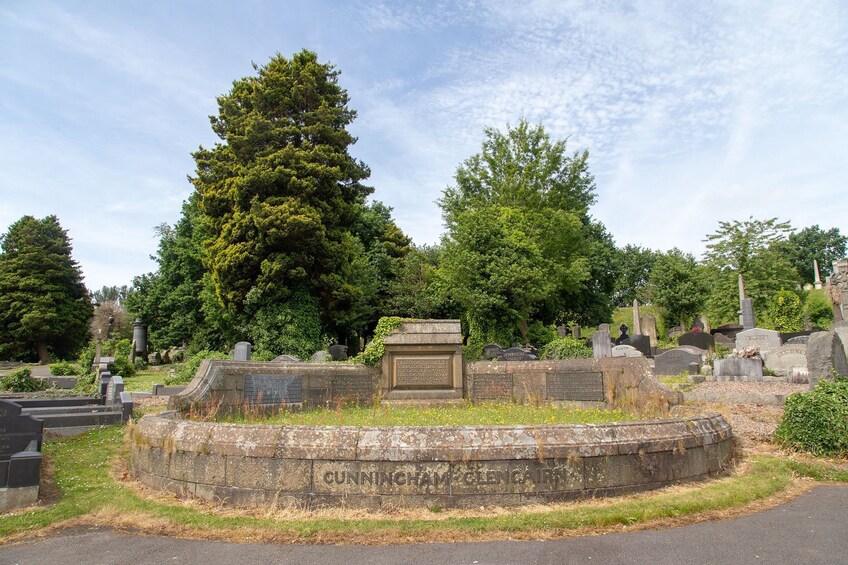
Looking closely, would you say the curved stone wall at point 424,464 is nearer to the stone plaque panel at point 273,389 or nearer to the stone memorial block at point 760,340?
the stone plaque panel at point 273,389

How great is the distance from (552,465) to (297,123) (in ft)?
82.1

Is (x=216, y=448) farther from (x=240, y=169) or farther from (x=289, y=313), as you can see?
(x=240, y=169)

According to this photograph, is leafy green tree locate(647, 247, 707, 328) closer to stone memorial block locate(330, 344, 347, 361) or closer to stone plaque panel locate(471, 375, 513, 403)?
stone memorial block locate(330, 344, 347, 361)

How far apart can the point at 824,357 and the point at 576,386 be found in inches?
208

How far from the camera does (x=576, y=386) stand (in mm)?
11125

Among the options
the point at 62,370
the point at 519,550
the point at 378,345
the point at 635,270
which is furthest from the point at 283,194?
the point at 635,270

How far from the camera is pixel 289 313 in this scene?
974 inches

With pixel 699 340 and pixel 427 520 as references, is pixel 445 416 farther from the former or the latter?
pixel 699 340

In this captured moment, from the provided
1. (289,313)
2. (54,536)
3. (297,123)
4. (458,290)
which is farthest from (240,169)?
(54,536)

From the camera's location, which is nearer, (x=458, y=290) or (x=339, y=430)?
(x=339, y=430)

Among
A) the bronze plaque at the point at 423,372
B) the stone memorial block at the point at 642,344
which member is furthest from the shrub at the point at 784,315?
the bronze plaque at the point at 423,372

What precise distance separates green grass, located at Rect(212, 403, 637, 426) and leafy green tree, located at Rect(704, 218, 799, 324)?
41.1 meters

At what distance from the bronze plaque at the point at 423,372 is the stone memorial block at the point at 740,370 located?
1000 cm

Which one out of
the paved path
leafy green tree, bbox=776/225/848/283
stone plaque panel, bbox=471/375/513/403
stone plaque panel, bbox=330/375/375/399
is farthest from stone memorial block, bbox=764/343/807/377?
leafy green tree, bbox=776/225/848/283
